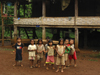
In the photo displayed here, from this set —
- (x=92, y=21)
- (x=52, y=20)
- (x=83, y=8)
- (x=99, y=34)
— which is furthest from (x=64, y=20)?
(x=99, y=34)

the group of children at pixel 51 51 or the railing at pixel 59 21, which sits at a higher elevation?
the railing at pixel 59 21

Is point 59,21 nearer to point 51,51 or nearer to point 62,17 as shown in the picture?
point 62,17

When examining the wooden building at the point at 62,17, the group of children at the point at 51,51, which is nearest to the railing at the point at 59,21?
the wooden building at the point at 62,17

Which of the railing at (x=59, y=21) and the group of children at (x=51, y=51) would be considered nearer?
the group of children at (x=51, y=51)

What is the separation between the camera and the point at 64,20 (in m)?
12.1

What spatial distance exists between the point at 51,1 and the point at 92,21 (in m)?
5.33

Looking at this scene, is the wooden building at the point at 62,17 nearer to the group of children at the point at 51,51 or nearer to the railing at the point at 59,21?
the railing at the point at 59,21

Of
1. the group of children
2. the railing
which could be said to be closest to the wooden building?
the railing

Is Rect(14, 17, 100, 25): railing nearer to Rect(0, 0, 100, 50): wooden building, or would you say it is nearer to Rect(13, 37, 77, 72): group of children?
Rect(0, 0, 100, 50): wooden building

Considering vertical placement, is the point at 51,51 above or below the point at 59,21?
below

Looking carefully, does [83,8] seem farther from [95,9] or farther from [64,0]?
[64,0]

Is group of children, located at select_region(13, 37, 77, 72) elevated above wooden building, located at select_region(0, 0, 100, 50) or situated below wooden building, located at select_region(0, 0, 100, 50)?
below

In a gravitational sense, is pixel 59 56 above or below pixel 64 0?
below

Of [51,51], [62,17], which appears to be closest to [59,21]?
[62,17]
